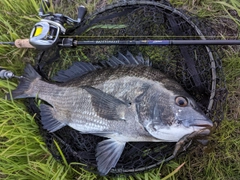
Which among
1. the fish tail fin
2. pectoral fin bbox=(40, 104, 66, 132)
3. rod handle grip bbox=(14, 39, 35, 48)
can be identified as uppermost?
rod handle grip bbox=(14, 39, 35, 48)

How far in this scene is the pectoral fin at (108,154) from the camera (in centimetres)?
255

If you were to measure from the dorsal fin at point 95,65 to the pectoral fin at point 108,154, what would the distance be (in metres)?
0.66

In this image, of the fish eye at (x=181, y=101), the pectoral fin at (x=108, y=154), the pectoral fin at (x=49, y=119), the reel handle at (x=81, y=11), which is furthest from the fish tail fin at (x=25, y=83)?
the fish eye at (x=181, y=101)

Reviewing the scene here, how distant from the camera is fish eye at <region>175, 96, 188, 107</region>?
221 centimetres

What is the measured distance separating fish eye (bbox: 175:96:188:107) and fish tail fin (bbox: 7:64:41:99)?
1.38m

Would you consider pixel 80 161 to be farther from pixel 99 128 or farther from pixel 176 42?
pixel 176 42

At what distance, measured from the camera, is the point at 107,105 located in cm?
247

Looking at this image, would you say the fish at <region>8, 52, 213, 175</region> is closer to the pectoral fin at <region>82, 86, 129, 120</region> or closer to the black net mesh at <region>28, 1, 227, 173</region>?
the pectoral fin at <region>82, 86, 129, 120</region>

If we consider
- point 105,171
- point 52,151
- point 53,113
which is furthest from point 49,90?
point 105,171

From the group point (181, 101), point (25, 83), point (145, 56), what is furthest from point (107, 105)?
point (25, 83)

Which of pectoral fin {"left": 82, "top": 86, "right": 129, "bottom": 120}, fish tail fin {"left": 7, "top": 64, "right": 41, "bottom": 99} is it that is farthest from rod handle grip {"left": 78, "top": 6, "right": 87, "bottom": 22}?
pectoral fin {"left": 82, "top": 86, "right": 129, "bottom": 120}

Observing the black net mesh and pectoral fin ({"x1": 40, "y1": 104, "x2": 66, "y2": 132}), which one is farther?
pectoral fin ({"x1": 40, "y1": 104, "x2": 66, "y2": 132})

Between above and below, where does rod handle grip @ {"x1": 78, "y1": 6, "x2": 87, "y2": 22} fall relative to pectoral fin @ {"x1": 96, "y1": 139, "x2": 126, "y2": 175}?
above

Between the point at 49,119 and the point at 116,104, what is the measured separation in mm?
739
